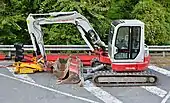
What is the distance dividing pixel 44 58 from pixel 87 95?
11.0ft

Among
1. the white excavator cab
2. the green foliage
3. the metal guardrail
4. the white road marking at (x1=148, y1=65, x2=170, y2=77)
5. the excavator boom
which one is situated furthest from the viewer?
the green foliage

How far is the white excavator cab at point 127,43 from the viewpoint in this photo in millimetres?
13953

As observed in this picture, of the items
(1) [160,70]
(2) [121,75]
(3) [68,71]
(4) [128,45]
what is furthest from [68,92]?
(1) [160,70]

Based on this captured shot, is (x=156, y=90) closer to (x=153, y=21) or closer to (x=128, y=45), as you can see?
(x=128, y=45)

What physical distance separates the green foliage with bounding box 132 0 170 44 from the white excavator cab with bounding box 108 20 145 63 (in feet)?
18.6

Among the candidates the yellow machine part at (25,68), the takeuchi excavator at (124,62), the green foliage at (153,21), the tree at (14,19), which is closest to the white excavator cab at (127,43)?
the takeuchi excavator at (124,62)

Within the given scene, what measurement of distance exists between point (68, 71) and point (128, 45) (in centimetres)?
225

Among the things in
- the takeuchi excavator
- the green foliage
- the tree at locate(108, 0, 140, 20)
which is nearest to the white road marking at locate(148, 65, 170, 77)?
the takeuchi excavator

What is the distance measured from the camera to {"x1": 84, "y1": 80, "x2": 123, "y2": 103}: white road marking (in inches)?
474

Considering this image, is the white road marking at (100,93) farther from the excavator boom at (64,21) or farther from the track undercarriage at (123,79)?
the excavator boom at (64,21)

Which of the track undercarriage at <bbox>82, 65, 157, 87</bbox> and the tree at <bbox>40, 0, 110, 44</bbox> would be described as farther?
the tree at <bbox>40, 0, 110, 44</bbox>

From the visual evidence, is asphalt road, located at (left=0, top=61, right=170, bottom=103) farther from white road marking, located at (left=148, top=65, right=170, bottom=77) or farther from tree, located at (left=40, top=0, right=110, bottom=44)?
tree, located at (left=40, top=0, right=110, bottom=44)

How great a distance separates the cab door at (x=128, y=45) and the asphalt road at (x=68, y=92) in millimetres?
1176

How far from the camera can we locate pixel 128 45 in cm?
1405
